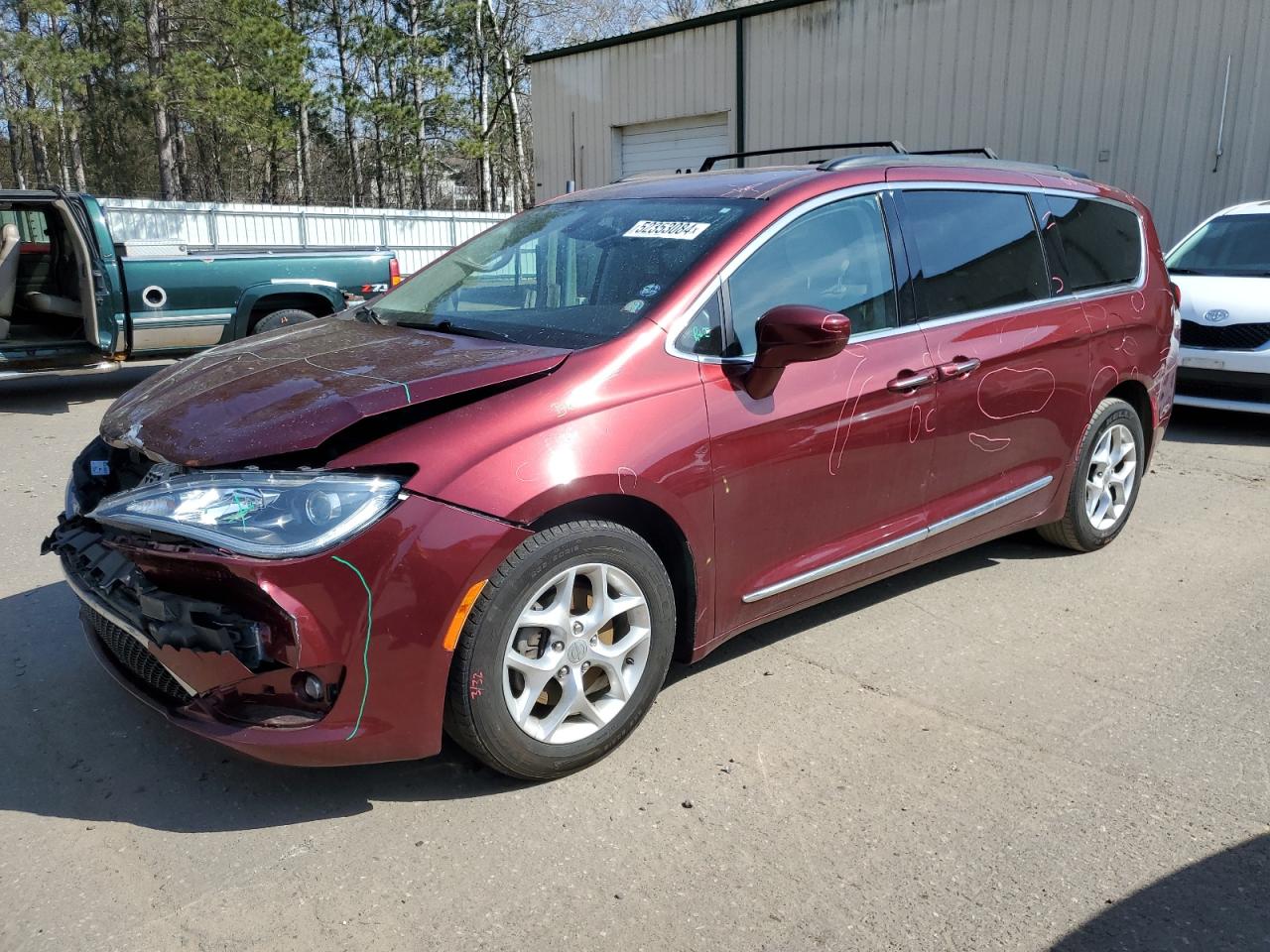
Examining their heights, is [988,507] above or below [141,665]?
above

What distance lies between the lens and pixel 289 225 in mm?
19984

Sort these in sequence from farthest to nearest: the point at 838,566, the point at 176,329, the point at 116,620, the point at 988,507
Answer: the point at 176,329 < the point at 988,507 < the point at 838,566 < the point at 116,620

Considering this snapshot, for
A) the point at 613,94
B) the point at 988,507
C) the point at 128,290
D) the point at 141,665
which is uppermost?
the point at 613,94

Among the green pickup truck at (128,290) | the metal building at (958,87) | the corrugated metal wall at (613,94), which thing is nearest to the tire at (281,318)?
the green pickup truck at (128,290)

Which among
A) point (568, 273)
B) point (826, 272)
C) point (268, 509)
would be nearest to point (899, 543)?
point (826, 272)

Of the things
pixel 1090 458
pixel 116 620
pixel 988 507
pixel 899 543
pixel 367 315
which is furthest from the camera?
pixel 1090 458

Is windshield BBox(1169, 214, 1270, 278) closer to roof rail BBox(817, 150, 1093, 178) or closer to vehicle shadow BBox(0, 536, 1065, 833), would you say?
roof rail BBox(817, 150, 1093, 178)

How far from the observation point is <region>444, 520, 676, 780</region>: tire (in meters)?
2.67

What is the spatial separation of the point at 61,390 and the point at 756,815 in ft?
32.1

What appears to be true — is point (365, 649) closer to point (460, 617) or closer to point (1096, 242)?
point (460, 617)

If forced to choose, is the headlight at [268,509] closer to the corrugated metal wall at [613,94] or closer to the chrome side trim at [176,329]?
the chrome side trim at [176,329]

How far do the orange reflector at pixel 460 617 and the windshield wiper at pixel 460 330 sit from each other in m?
0.93

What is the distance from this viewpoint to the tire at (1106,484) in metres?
4.66

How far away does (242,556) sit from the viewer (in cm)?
246
